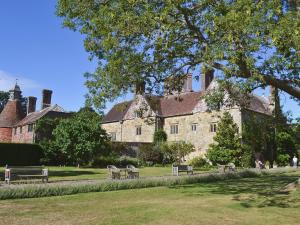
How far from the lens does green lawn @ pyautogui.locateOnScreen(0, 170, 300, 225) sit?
1035cm

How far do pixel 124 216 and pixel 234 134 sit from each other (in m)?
32.3

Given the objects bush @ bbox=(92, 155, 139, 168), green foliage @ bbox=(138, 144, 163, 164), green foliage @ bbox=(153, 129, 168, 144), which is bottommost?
bush @ bbox=(92, 155, 139, 168)

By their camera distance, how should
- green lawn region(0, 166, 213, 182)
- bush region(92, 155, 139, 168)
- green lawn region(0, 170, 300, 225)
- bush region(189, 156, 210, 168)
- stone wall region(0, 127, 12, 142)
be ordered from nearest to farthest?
green lawn region(0, 170, 300, 225) < green lawn region(0, 166, 213, 182) < bush region(92, 155, 139, 168) < bush region(189, 156, 210, 168) < stone wall region(0, 127, 12, 142)

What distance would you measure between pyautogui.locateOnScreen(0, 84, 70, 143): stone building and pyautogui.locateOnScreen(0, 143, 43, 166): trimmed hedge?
Answer: 1377 centimetres

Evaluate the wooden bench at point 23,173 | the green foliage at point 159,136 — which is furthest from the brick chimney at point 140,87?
the green foliage at point 159,136

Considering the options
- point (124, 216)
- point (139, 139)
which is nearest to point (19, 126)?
point (139, 139)

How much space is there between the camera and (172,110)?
51.8m

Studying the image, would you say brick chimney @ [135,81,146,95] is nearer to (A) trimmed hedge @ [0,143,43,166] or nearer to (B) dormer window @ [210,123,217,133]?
(A) trimmed hedge @ [0,143,43,166]

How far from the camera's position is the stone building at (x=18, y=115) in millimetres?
56281

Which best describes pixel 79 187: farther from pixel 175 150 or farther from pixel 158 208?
pixel 175 150

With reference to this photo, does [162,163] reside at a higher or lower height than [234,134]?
lower

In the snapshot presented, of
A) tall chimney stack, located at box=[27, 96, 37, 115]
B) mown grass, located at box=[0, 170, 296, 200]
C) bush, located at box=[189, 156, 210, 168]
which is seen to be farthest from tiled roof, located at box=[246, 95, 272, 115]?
tall chimney stack, located at box=[27, 96, 37, 115]

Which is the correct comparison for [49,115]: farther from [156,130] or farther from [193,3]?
[193,3]

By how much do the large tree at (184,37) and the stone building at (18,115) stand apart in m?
41.6
